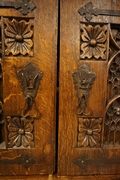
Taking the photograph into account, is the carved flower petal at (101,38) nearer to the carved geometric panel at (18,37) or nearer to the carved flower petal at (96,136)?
the carved geometric panel at (18,37)

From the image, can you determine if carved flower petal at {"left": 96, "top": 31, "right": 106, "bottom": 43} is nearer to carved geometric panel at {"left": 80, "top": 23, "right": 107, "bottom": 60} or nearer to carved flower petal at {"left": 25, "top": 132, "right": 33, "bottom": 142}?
carved geometric panel at {"left": 80, "top": 23, "right": 107, "bottom": 60}

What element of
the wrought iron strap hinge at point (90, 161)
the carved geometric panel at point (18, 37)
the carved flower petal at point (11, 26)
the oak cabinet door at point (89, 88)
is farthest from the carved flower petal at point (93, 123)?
the carved flower petal at point (11, 26)

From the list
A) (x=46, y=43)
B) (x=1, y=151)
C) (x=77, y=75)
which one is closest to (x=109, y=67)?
(x=77, y=75)

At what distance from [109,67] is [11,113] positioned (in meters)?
0.45

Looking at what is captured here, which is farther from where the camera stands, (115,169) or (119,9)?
(115,169)

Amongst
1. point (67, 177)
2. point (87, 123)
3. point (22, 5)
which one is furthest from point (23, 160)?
point (22, 5)

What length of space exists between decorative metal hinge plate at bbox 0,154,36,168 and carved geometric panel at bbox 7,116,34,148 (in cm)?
5

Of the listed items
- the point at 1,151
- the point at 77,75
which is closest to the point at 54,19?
the point at 77,75

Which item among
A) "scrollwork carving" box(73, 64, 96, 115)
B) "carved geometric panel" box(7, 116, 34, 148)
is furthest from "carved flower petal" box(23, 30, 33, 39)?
"carved geometric panel" box(7, 116, 34, 148)

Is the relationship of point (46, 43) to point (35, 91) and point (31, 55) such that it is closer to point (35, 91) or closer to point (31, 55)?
point (31, 55)

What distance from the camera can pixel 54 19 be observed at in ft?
1.84

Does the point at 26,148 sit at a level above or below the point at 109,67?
below

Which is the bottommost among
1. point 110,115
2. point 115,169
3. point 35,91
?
point 115,169

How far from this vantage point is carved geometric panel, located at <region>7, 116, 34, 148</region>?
2.03 feet
